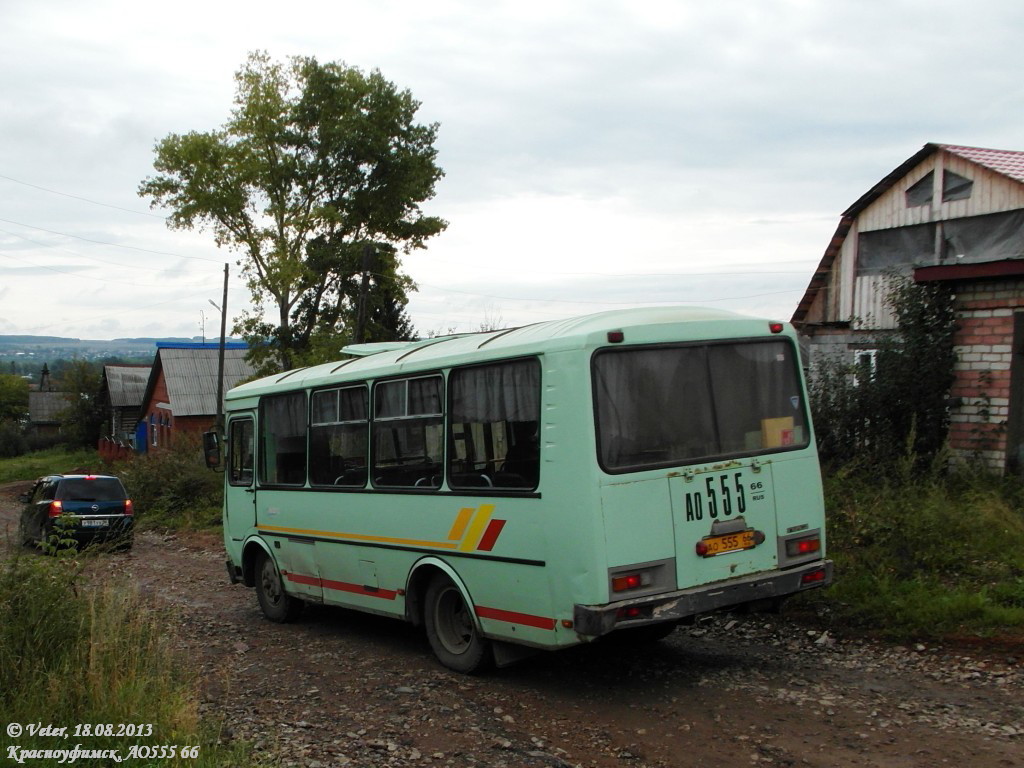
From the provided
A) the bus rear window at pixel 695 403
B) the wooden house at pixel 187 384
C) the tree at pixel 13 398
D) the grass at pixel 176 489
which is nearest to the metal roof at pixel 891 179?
the bus rear window at pixel 695 403

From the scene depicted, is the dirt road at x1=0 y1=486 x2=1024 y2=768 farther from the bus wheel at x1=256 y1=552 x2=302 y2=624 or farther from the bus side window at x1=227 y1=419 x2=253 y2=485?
the bus side window at x1=227 y1=419 x2=253 y2=485

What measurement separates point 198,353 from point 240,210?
1603cm

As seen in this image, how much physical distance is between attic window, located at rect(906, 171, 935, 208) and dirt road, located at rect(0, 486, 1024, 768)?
9.80 metres

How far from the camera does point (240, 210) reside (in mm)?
39969

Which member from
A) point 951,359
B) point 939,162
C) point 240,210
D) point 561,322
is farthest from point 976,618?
point 240,210

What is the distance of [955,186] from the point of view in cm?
1608

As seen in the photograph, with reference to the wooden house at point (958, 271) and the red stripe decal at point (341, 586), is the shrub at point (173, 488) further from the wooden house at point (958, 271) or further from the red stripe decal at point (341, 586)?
the wooden house at point (958, 271)

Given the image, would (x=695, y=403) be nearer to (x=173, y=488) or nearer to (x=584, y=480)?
(x=584, y=480)

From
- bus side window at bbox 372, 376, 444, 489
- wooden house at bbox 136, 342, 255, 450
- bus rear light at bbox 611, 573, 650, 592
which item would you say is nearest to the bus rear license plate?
bus rear light at bbox 611, 573, 650, 592

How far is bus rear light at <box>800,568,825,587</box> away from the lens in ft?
24.5

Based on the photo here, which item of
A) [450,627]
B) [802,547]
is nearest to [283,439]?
[450,627]

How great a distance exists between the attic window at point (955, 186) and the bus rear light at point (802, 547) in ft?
34.3

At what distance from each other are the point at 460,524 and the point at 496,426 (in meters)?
0.93

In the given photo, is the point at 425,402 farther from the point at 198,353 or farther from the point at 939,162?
the point at 198,353
